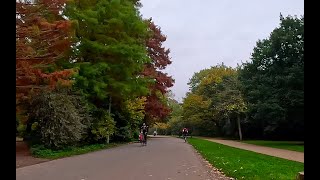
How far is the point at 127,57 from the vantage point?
80.2 ft

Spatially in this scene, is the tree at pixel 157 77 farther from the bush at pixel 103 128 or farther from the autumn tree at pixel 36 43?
the autumn tree at pixel 36 43

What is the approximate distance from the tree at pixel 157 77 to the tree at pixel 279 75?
35.4 ft

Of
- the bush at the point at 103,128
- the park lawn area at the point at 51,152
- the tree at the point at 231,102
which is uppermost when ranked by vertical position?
the tree at the point at 231,102

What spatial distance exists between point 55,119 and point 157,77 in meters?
25.3

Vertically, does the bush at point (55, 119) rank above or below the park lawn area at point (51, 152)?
above

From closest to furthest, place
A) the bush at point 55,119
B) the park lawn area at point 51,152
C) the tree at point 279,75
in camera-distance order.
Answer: the park lawn area at point 51,152, the bush at point 55,119, the tree at point 279,75

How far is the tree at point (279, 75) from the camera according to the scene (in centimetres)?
2995

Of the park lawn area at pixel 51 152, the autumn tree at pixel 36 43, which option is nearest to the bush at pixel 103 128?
the park lawn area at pixel 51 152

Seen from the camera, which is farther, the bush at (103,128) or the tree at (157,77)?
the tree at (157,77)

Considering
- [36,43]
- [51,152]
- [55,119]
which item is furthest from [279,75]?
[36,43]

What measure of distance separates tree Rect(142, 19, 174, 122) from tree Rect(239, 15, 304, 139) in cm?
1078

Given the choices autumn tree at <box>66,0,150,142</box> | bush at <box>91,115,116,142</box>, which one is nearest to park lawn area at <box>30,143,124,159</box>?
autumn tree at <box>66,0,150,142</box>

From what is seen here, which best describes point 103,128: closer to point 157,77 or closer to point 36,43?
point 36,43
